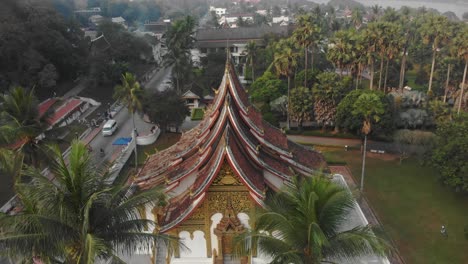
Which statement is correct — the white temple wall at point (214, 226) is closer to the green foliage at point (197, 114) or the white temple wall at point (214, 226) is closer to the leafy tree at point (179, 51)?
the green foliage at point (197, 114)

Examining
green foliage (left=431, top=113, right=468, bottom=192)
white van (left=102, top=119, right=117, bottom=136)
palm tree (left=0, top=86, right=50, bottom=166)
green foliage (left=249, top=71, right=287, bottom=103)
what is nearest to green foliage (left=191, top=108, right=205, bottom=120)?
green foliage (left=249, top=71, right=287, bottom=103)

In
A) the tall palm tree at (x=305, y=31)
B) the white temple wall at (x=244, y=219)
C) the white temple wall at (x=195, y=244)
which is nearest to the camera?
the white temple wall at (x=244, y=219)

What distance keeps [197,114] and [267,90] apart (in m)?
10.1

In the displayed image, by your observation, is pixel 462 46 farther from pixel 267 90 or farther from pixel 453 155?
pixel 267 90

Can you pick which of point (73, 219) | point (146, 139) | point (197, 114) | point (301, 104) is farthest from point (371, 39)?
point (73, 219)

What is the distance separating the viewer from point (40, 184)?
1297cm

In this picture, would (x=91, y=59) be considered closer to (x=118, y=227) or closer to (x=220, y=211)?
(x=220, y=211)

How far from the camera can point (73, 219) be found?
1262cm

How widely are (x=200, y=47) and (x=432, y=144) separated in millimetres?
60242

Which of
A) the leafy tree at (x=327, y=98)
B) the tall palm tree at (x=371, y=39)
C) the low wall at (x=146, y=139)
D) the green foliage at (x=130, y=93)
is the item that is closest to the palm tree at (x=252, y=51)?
the leafy tree at (x=327, y=98)

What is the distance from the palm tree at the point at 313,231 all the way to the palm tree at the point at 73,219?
3.47m

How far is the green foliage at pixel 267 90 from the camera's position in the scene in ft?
169

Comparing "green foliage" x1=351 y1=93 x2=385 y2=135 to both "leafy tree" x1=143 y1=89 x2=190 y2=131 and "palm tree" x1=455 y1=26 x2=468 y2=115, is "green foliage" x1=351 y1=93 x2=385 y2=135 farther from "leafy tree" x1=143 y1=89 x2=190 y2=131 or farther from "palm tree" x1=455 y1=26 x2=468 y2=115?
"leafy tree" x1=143 y1=89 x2=190 y2=131

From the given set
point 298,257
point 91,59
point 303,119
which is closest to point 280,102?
point 303,119
